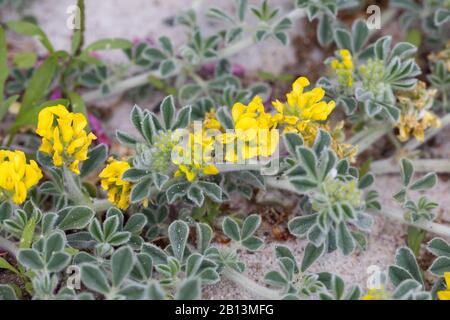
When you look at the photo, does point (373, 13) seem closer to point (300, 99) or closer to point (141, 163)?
point (300, 99)

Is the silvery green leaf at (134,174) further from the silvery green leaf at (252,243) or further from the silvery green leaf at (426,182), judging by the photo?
the silvery green leaf at (426,182)

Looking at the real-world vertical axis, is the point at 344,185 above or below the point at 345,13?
below

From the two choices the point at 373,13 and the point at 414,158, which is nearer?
the point at 414,158

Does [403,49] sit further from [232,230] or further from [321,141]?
[232,230]

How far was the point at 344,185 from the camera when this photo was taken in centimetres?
195

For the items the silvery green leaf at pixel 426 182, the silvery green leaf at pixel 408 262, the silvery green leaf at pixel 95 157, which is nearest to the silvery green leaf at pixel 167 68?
the silvery green leaf at pixel 95 157

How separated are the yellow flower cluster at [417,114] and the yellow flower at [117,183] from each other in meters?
1.02

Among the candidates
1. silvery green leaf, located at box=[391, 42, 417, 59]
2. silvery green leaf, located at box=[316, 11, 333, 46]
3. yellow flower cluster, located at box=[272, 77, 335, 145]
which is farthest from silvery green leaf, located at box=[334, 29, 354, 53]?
yellow flower cluster, located at box=[272, 77, 335, 145]

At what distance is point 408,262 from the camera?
218 cm

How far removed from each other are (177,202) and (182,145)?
47cm

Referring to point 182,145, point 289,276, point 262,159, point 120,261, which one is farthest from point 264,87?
point 120,261

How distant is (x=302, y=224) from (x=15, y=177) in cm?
87

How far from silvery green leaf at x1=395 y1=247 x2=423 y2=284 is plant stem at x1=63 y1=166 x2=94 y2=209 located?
39.8 inches

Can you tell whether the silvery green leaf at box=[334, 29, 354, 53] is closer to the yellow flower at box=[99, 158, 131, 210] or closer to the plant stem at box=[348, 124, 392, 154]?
the plant stem at box=[348, 124, 392, 154]
